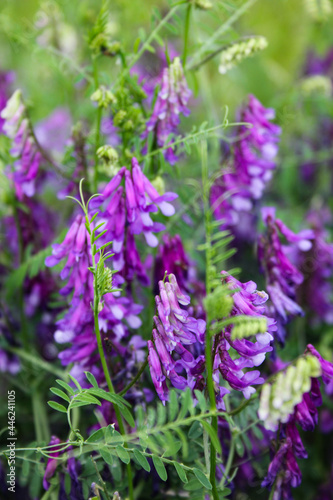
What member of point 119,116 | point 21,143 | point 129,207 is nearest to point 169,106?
point 119,116

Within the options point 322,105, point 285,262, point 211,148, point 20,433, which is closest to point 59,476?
point 20,433

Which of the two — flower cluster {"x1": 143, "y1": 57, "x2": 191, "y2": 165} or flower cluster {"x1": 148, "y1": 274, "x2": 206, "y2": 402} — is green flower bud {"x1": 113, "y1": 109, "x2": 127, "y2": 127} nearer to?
flower cluster {"x1": 143, "y1": 57, "x2": 191, "y2": 165}

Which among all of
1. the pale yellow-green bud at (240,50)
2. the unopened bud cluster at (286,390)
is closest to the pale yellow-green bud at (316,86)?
the pale yellow-green bud at (240,50)

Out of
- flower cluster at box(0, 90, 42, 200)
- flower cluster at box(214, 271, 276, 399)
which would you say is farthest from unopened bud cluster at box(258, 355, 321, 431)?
flower cluster at box(0, 90, 42, 200)

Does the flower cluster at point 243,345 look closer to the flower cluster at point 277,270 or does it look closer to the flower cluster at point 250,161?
the flower cluster at point 277,270

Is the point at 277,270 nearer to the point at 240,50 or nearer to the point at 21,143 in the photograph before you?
the point at 240,50
